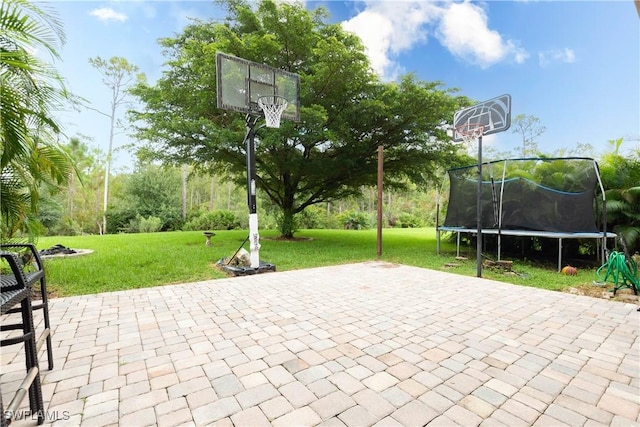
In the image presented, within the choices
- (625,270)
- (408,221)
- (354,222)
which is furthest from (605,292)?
(408,221)

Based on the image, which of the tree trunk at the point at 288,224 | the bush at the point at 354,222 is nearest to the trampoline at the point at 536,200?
the tree trunk at the point at 288,224

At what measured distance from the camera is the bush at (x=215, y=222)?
16.0 meters

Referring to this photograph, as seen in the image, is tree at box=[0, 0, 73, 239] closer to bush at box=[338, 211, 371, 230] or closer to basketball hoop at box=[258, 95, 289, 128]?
basketball hoop at box=[258, 95, 289, 128]

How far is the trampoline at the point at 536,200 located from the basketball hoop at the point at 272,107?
184 inches

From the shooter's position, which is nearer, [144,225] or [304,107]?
[304,107]

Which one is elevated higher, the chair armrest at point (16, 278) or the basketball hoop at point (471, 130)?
the basketball hoop at point (471, 130)

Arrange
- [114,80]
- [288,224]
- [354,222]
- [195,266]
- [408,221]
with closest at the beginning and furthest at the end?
[195,266] → [288,224] → [114,80] → [354,222] → [408,221]

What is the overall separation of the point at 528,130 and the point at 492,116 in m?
16.5

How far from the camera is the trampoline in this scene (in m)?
5.96

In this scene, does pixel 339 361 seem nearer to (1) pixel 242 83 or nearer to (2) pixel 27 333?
(2) pixel 27 333

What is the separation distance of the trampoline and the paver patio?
2.90 metres

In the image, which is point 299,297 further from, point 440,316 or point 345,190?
point 345,190

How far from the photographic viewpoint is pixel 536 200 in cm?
641

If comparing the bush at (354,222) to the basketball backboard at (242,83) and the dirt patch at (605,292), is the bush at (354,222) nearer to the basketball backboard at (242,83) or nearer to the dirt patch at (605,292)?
the basketball backboard at (242,83)
